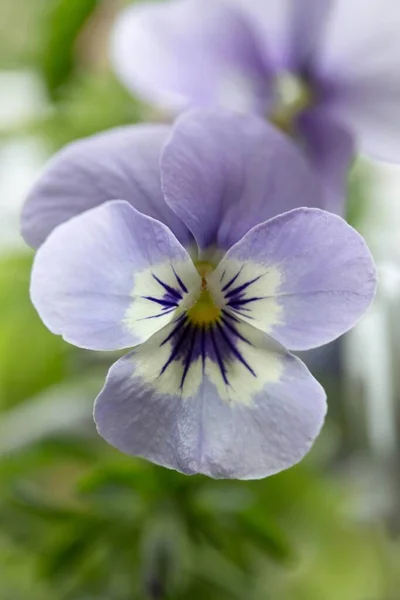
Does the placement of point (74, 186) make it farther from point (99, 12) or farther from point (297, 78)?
point (99, 12)

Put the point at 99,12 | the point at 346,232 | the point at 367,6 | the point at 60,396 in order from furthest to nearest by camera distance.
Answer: the point at 99,12
the point at 60,396
the point at 367,6
the point at 346,232

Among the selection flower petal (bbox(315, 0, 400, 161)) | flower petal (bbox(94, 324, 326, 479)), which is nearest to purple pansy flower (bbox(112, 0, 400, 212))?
flower petal (bbox(315, 0, 400, 161))

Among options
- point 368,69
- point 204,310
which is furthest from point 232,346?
point 368,69

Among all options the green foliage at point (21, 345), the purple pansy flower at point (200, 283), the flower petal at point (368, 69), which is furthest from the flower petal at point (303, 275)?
the green foliage at point (21, 345)

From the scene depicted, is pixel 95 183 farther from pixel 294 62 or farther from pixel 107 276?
pixel 294 62

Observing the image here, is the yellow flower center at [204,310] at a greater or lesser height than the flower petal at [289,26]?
lesser

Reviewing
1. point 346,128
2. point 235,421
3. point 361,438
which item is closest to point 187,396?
point 235,421

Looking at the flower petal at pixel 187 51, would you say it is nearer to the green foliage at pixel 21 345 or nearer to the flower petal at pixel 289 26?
the flower petal at pixel 289 26
